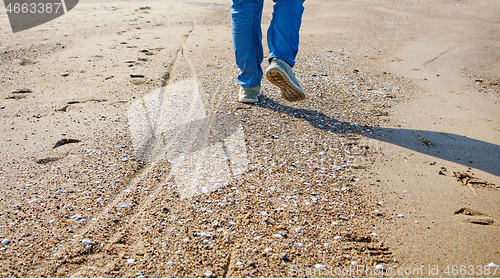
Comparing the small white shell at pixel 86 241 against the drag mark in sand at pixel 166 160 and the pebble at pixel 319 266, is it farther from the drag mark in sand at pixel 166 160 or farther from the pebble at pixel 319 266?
the pebble at pixel 319 266

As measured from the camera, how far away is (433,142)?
2.53 metres

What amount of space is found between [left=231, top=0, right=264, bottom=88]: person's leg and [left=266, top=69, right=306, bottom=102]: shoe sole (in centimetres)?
44

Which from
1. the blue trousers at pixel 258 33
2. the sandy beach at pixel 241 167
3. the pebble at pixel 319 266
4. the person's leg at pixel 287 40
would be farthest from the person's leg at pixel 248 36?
the pebble at pixel 319 266

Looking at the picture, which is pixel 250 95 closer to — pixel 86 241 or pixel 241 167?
pixel 241 167

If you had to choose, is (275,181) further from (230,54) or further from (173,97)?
(230,54)

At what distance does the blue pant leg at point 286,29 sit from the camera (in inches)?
105

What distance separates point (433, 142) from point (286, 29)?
4.59 ft

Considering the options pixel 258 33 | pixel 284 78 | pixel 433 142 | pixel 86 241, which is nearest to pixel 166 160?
pixel 86 241

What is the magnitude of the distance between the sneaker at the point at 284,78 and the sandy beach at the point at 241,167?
26 cm

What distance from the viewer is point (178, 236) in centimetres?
163

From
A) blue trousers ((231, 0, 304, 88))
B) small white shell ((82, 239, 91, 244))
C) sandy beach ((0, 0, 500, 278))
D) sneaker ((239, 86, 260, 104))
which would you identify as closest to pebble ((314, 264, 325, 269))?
sandy beach ((0, 0, 500, 278))

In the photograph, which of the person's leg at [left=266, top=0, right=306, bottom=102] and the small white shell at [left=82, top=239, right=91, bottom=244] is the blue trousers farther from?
the small white shell at [left=82, top=239, right=91, bottom=244]

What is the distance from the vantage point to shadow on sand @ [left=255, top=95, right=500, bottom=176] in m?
2.30

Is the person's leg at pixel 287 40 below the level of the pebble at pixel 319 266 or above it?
above
